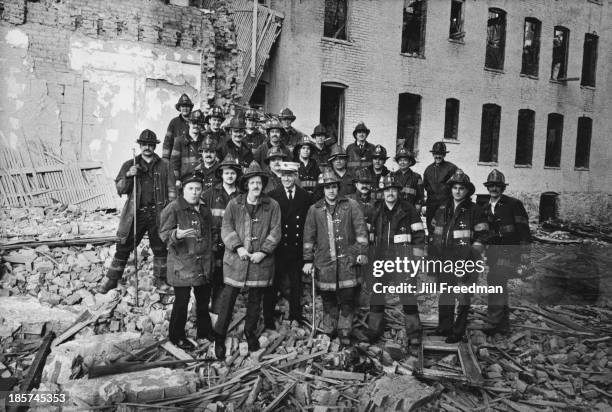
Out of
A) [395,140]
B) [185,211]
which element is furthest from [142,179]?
[395,140]

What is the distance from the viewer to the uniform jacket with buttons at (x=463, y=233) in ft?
18.3

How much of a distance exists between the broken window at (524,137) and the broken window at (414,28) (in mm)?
5770

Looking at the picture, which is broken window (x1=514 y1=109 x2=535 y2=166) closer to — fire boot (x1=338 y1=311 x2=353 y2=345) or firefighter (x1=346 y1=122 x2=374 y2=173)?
firefighter (x1=346 y1=122 x2=374 y2=173)

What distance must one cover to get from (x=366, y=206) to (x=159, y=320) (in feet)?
10.3

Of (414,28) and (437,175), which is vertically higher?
(414,28)

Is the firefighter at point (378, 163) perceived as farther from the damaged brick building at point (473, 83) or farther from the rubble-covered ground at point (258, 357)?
the damaged brick building at point (473, 83)

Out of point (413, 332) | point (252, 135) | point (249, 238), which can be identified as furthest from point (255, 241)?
point (252, 135)

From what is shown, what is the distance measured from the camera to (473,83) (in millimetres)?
16594

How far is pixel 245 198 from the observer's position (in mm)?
5223

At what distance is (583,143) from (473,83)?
7427mm

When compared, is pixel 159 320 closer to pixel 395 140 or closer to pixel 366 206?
pixel 366 206

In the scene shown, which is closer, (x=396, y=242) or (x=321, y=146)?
(x=396, y=242)

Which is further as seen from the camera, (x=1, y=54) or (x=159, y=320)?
(x=1, y=54)

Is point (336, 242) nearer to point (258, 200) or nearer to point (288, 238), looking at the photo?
point (288, 238)
